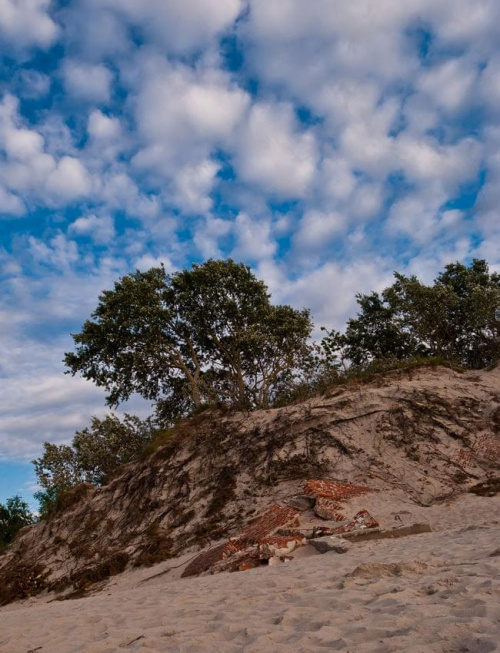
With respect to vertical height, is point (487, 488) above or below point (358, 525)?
below

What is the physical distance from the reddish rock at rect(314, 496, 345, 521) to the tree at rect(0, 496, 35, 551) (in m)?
29.7

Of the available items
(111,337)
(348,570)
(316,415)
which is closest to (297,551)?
(348,570)

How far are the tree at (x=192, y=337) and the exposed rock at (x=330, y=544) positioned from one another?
51.5ft

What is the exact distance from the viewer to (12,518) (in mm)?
34906

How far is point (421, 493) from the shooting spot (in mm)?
13727

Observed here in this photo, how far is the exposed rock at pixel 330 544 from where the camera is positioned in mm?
8852

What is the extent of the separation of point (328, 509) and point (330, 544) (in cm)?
320

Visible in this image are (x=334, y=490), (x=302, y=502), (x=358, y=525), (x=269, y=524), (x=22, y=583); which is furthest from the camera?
(x=22, y=583)

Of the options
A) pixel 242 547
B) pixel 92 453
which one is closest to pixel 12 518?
pixel 92 453

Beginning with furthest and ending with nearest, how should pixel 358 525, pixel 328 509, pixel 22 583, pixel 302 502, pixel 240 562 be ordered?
pixel 22 583 → pixel 302 502 → pixel 328 509 → pixel 358 525 → pixel 240 562

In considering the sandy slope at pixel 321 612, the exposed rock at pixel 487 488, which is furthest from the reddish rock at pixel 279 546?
the exposed rock at pixel 487 488

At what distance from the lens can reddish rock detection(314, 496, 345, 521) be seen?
1194 cm

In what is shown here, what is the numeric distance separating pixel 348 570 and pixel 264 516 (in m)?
6.52

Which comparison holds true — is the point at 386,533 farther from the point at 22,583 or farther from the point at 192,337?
the point at 192,337
